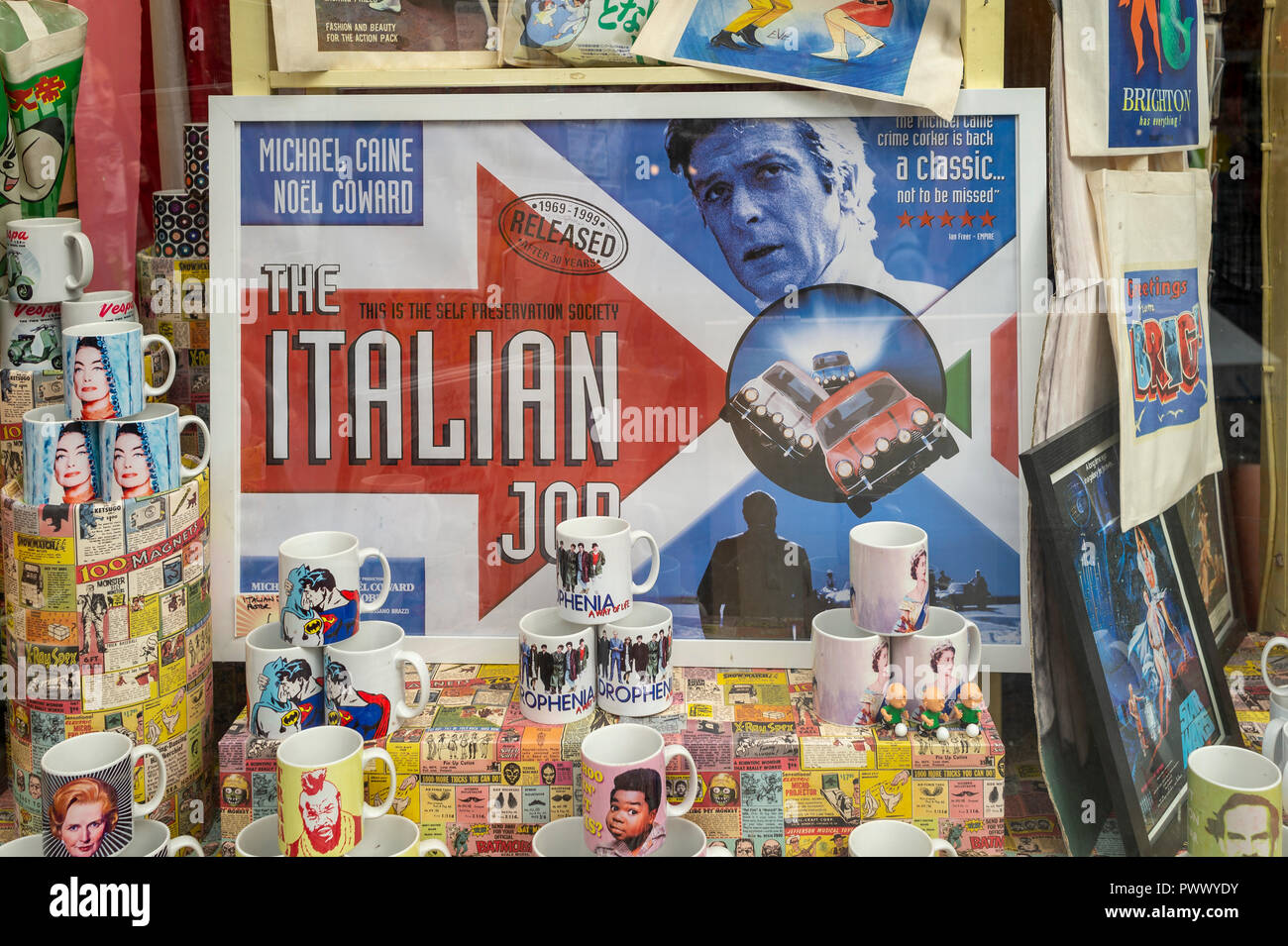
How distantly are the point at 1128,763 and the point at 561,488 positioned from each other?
60cm

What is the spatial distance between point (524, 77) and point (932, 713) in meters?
0.73

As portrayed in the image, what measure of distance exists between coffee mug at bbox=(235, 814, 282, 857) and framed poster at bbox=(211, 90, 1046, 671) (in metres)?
0.26

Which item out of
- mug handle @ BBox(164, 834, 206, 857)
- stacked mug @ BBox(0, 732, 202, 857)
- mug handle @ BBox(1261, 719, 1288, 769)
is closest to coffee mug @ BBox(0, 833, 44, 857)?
stacked mug @ BBox(0, 732, 202, 857)

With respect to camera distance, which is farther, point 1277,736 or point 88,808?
point 1277,736

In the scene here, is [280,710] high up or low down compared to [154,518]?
down

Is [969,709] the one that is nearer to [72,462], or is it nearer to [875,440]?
[875,440]

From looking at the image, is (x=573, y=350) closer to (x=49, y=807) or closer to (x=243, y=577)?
(x=243, y=577)

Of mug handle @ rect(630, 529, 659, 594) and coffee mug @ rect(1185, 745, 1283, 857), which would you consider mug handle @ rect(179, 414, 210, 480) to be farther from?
coffee mug @ rect(1185, 745, 1283, 857)

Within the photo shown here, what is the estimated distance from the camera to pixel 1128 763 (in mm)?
1179

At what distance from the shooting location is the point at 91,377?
46.4 inches

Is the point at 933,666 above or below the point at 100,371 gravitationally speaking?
below

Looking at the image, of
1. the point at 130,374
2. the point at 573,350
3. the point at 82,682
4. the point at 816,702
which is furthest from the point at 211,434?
the point at 816,702

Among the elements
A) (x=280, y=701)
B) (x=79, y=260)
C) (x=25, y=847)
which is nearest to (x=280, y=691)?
(x=280, y=701)

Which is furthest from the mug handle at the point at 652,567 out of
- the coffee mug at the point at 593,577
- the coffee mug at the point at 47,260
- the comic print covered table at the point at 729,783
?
the coffee mug at the point at 47,260
